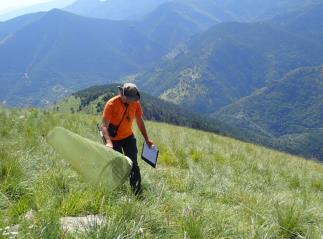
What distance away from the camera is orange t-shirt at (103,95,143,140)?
786 centimetres

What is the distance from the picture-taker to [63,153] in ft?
26.2

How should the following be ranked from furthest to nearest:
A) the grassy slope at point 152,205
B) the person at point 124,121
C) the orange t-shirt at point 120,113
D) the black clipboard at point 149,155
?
the black clipboard at point 149,155, the orange t-shirt at point 120,113, the person at point 124,121, the grassy slope at point 152,205

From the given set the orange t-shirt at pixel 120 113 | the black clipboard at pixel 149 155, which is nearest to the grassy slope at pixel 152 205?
the black clipboard at pixel 149 155

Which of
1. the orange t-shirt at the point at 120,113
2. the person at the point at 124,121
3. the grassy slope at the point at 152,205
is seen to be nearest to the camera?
the grassy slope at the point at 152,205

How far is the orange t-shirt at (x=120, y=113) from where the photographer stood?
7.86 metres

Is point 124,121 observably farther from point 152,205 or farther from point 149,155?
point 152,205

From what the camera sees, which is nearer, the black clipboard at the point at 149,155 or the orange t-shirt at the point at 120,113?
the orange t-shirt at the point at 120,113

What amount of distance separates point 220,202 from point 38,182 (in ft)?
9.99

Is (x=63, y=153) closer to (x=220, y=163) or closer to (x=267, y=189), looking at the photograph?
(x=267, y=189)

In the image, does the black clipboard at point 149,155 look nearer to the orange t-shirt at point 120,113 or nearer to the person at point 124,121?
the person at point 124,121

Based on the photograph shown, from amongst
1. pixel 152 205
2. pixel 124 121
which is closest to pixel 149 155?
pixel 124 121

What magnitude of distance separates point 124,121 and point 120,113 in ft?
0.79

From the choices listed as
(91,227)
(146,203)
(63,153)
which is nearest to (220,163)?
(63,153)

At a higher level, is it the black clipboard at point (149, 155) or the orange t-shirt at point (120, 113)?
the orange t-shirt at point (120, 113)
